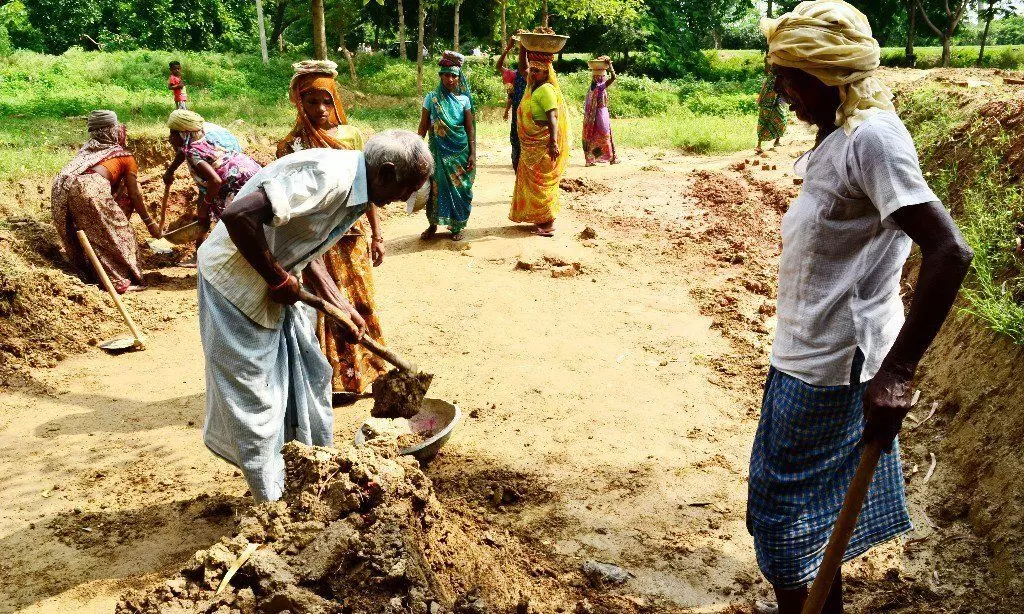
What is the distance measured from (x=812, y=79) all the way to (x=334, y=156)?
66.4 inches

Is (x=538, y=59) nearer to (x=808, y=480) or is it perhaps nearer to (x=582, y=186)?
(x=582, y=186)

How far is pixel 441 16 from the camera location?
29.2 meters

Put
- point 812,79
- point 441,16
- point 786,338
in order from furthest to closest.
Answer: point 441,16 < point 786,338 < point 812,79

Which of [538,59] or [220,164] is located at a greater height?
[538,59]

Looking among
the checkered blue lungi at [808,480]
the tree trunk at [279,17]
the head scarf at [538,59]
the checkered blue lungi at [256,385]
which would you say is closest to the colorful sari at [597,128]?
the head scarf at [538,59]

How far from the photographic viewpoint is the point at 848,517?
6.34 feet

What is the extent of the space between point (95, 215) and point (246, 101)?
9.84 meters

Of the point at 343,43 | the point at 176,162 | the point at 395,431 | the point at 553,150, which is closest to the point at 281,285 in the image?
the point at 395,431

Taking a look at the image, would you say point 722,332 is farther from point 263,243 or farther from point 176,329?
point 176,329

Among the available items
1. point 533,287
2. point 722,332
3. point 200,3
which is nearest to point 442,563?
point 722,332

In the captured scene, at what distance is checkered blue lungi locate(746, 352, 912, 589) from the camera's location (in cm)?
221

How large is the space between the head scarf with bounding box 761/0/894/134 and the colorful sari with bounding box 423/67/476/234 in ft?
19.7

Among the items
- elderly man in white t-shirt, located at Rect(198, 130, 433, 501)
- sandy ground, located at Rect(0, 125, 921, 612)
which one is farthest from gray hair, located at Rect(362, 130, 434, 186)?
sandy ground, located at Rect(0, 125, 921, 612)

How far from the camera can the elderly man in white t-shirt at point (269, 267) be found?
2736mm
